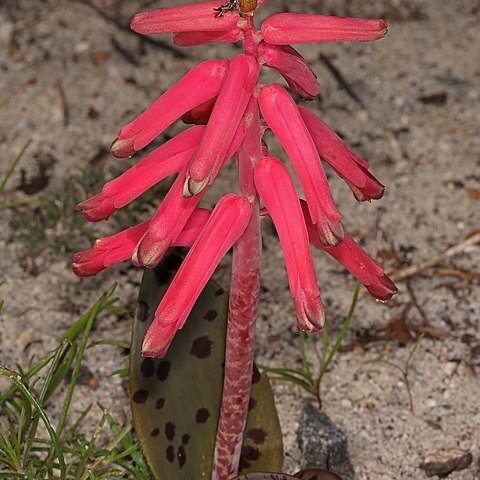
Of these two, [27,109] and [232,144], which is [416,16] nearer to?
[27,109]

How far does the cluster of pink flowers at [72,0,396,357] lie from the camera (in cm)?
223

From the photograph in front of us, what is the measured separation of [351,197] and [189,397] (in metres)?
1.82

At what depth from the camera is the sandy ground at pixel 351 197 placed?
375 centimetres

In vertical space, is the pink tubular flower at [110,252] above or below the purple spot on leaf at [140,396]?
above

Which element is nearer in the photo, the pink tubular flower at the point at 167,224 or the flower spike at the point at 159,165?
the pink tubular flower at the point at 167,224

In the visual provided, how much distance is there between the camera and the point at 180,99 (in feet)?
7.45

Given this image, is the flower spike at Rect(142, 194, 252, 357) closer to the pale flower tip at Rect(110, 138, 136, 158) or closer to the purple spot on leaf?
the pale flower tip at Rect(110, 138, 136, 158)

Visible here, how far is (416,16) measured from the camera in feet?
19.0

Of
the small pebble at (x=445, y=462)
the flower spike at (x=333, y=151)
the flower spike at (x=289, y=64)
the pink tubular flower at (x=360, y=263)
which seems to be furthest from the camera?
the small pebble at (x=445, y=462)

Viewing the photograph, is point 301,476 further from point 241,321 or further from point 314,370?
point 314,370

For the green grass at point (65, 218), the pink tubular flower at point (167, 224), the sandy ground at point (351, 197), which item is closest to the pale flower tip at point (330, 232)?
the pink tubular flower at point (167, 224)

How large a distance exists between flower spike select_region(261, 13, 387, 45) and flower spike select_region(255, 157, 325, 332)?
Answer: 312 millimetres

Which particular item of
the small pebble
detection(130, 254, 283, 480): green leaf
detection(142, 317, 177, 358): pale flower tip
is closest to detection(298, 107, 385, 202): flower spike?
detection(142, 317, 177, 358): pale flower tip

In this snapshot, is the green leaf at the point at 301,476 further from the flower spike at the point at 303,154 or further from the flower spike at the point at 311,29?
the flower spike at the point at 311,29
